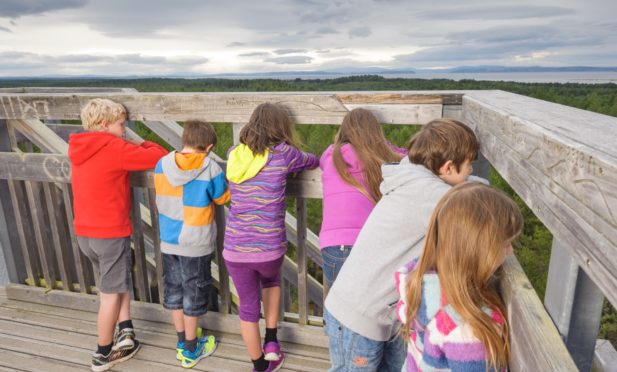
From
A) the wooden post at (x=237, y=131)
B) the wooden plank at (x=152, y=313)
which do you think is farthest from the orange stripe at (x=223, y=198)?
the wooden plank at (x=152, y=313)

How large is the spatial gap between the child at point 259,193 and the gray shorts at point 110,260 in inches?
28.0

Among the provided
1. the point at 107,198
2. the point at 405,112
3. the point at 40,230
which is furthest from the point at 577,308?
the point at 40,230

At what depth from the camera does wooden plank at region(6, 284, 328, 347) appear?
2734 mm

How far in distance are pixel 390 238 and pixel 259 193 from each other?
86 centimetres

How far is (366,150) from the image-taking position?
210 centimetres

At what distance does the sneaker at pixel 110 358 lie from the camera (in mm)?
2557

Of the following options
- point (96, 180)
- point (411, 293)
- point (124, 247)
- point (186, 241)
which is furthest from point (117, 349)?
point (411, 293)

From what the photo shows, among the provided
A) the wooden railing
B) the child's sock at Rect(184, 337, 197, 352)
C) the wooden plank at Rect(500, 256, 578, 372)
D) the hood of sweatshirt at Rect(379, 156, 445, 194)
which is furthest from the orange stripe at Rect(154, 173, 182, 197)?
the wooden plank at Rect(500, 256, 578, 372)

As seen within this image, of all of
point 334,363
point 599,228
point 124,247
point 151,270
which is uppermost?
point 599,228

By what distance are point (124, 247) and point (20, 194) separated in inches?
40.0

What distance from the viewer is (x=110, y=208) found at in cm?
259

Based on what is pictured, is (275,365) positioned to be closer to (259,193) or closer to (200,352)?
(200,352)

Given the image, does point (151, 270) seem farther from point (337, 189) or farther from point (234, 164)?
point (337, 189)

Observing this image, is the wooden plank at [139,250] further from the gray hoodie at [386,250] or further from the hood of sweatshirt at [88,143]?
the gray hoodie at [386,250]
